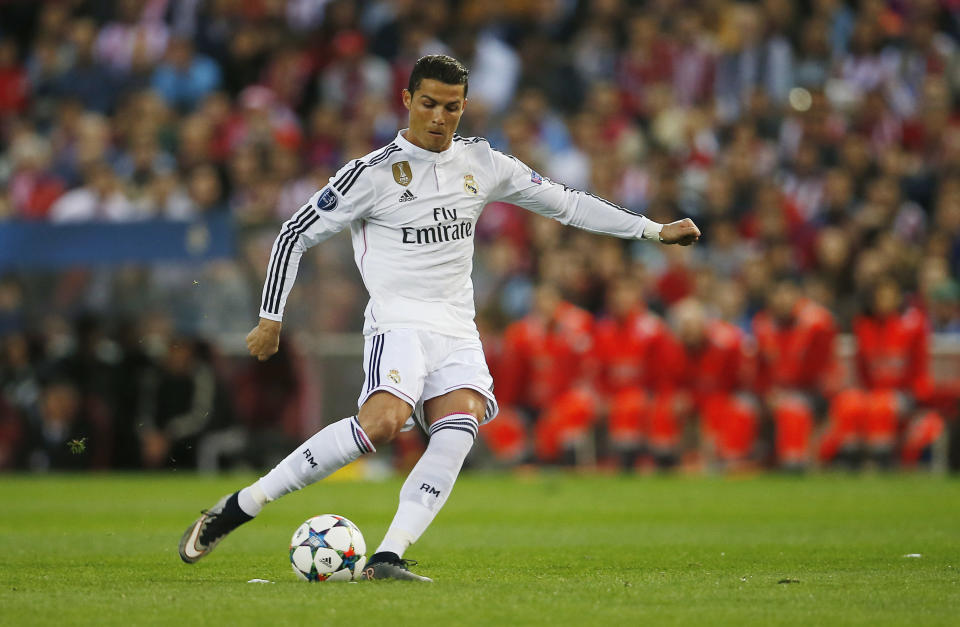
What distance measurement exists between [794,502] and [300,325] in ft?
24.0

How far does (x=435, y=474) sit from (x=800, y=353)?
10.2m

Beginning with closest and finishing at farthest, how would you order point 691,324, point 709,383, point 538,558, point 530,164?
point 538,558 → point 691,324 → point 709,383 → point 530,164

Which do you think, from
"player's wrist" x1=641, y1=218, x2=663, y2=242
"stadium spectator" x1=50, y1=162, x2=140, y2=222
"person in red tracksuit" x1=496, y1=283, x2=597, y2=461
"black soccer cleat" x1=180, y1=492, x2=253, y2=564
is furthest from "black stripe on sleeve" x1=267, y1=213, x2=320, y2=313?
"stadium spectator" x1=50, y1=162, x2=140, y2=222

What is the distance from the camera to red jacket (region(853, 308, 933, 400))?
16.2 m

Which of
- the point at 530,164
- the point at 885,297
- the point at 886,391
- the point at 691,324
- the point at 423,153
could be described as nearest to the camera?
the point at 423,153

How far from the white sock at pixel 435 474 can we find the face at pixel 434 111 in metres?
1.33

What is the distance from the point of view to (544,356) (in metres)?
17.5

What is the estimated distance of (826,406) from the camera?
16875 millimetres

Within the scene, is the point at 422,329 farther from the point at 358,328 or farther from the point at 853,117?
the point at 853,117

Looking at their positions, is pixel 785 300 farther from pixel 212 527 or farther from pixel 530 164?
pixel 212 527

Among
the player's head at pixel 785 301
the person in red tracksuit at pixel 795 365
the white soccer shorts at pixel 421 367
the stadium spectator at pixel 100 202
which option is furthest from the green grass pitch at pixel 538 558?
the stadium spectator at pixel 100 202

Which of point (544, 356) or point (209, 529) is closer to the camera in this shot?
point (209, 529)

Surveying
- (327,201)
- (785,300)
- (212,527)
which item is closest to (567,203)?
(327,201)

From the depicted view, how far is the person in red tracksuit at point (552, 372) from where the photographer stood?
17375 mm
